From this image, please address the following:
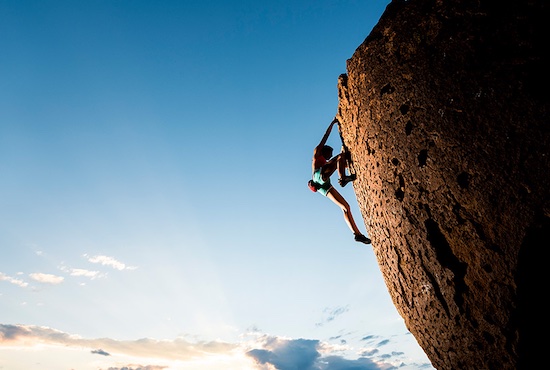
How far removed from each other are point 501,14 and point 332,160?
284cm

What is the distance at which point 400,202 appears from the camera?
3.86 m

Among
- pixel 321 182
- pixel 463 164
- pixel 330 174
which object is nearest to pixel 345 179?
pixel 330 174

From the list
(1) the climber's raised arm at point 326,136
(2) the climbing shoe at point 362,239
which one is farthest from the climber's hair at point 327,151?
(2) the climbing shoe at point 362,239

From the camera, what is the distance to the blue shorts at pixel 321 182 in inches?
223

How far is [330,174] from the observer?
5551 millimetres

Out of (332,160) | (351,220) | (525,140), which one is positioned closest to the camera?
(525,140)

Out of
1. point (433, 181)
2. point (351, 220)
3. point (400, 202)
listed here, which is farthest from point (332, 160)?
point (433, 181)

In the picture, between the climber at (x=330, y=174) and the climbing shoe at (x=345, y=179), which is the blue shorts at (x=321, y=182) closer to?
the climber at (x=330, y=174)

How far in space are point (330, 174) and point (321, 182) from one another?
0.28 m

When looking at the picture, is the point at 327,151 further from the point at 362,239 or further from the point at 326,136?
the point at 362,239

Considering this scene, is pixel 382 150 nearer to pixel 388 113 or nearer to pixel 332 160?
pixel 388 113

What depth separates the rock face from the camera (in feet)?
9.70

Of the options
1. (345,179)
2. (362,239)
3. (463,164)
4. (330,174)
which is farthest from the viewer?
(362,239)

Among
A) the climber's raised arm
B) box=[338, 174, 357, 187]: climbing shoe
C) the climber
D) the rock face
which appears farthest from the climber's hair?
the rock face
